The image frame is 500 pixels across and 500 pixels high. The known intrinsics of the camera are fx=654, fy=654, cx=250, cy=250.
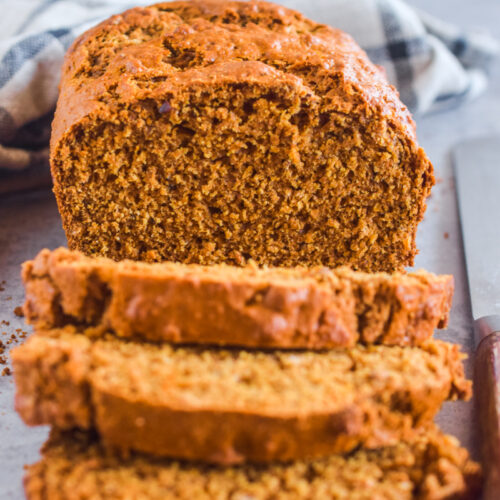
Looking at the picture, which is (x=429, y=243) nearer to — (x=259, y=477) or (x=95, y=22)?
(x=259, y=477)

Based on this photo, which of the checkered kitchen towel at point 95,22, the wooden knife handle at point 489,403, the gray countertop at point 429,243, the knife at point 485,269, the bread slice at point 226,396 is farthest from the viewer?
the checkered kitchen towel at point 95,22

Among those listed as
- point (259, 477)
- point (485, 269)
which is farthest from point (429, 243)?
point (259, 477)

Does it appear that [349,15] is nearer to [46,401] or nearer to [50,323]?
[50,323]

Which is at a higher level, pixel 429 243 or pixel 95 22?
pixel 95 22

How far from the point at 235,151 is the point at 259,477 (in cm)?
144

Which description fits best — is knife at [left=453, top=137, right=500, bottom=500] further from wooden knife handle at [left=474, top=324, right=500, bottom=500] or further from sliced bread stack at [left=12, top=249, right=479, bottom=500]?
sliced bread stack at [left=12, top=249, right=479, bottom=500]

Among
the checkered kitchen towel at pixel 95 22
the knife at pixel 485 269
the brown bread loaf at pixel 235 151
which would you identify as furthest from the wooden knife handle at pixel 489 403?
the checkered kitchen towel at pixel 95 22

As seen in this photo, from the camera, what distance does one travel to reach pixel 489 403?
→ 2.45 meters

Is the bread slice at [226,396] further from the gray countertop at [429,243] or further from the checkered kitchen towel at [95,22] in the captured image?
the checkered kitchen towel at [95,22]

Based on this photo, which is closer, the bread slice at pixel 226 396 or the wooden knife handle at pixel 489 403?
the bread slice at pixel 226 396

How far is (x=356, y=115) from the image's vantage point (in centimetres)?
287

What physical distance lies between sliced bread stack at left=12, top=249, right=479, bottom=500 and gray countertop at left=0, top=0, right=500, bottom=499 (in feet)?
1.20

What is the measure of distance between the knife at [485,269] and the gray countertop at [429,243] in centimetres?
13

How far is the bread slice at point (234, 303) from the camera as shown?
226cm
